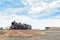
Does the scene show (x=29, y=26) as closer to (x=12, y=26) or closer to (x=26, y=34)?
(x=12, y=26)

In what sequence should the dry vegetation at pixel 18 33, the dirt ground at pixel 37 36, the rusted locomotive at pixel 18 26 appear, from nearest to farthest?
the dirt ground at pixel 37 36 < the dry vegetation at pixel 18 33 < the rusted locomotive at pixel 18 26

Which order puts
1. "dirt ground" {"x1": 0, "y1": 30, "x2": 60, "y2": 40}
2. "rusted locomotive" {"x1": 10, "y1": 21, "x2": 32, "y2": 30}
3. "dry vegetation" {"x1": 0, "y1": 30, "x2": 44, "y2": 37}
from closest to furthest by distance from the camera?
"dirt ground" {"x1": 0, "y1": 30, "x2": 60, "y2": 40}
"dry vegetation" {"x1": 0, "y1": 30, "x2": 44, "y2": 37}
"rusted locomotive" {"x1": 10, "y1": 21, "x2": 32, "y2": 30}

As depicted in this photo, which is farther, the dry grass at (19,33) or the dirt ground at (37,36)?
the dry grass at (19,33)

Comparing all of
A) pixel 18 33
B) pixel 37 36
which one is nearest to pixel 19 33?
pixel 18 33

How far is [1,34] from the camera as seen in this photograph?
112 feet

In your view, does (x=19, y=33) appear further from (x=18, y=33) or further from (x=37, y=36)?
(x=37, y=36)

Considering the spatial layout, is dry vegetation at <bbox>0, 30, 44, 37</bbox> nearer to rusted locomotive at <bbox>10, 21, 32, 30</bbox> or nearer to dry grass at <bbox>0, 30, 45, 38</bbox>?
dry grass at <bbox>0, 30, 45, 38</bbox>

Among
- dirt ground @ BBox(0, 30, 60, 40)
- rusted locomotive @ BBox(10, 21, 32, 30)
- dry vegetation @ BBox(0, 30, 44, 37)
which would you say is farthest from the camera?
rusted locomotive @ BBox(10, 21, 32, 30)

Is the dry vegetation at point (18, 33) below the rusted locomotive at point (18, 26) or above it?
below

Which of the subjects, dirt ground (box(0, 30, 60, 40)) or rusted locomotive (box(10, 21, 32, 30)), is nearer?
dirt ground (box(0, 30, 60, 40))

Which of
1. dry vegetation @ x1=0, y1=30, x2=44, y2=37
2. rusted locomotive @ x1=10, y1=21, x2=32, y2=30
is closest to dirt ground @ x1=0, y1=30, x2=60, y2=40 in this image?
dry vegetation @ x1=0, y1=30, x2=44, y2=37

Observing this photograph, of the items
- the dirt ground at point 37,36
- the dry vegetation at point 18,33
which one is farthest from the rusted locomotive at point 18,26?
the dirt ground at point 37,36

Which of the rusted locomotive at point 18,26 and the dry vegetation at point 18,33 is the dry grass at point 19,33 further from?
the rusted locomotive at point 18,26

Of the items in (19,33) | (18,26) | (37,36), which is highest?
(18,26)
